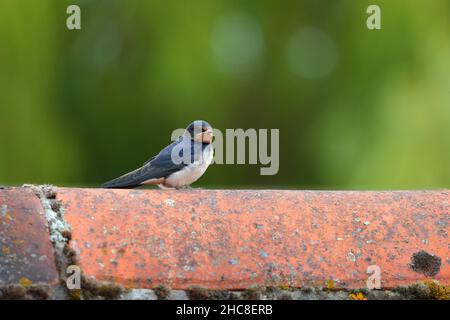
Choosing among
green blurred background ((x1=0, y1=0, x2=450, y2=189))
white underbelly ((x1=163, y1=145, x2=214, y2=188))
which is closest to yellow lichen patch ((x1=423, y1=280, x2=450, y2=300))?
white underbelly ((x1=163, y1=145, x2=214, y2=188))

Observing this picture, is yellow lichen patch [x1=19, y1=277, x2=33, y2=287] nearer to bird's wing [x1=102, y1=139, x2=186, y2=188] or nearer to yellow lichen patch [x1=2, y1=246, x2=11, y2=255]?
yellow lichen patch [x1=2, y1=246, x2=11, y2=255]

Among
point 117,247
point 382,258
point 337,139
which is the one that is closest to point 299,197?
point 382,258

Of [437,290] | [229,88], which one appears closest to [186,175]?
[437,290]

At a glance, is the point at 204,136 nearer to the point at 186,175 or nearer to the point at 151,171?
the point at 186,175

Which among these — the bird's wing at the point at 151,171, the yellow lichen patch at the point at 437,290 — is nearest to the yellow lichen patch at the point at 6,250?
the yellow lichen patch at the point at 437,290

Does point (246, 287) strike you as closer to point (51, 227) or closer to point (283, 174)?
point (51, 227)

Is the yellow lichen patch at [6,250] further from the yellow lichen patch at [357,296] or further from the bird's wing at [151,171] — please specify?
the bird's wing at [151,171]
